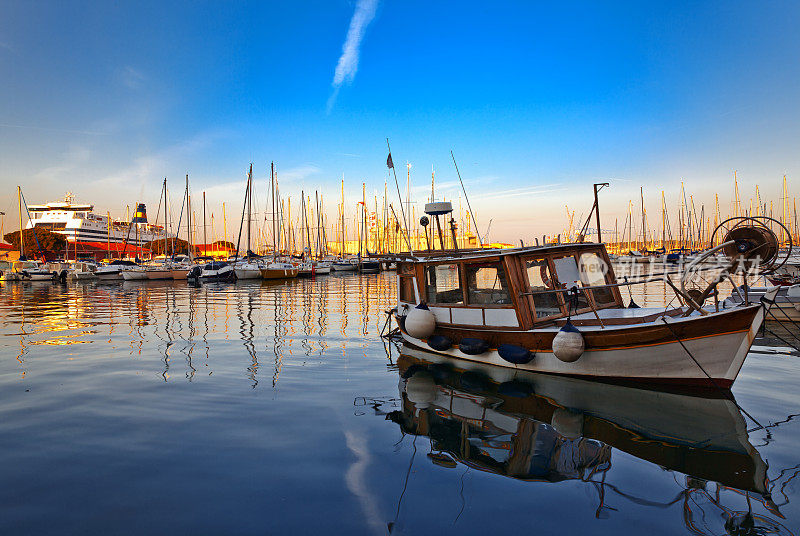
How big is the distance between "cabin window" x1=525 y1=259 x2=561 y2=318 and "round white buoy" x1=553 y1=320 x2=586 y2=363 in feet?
4.68

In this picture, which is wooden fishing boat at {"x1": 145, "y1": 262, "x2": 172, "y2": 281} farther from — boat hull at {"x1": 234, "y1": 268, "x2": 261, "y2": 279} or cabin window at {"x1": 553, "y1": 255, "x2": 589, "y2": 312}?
cabin window at {"x1": 553, "y1": 255, "x2": 589, "y2": 312}

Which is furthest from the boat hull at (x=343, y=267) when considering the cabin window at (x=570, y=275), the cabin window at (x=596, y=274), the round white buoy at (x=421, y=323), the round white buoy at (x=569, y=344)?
the round white buoy at (x=569, y=344)

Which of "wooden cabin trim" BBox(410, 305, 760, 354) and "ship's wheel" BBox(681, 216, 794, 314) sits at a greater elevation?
"ship's wheel" BBox(681, 216, 794, 314)

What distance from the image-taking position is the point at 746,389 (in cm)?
908

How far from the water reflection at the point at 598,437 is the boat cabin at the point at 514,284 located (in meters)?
1.48

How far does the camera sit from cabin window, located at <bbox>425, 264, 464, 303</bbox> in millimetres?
11484

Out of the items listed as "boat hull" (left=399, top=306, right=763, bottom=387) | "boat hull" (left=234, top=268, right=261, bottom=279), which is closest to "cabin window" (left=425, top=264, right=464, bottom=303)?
Result: "boat hull" (left=399, top=306, right=763, bottom=387)

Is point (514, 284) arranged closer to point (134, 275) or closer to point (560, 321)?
point (560, 321)

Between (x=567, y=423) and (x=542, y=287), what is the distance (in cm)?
390

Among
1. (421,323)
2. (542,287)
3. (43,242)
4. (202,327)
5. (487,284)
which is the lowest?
(202,327)

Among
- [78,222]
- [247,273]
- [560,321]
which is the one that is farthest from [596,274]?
[78,222]

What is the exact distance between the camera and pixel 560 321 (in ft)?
33.1

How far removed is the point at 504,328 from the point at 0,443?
8.84 meters

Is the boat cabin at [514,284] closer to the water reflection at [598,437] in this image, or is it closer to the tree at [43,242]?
the water reflection at [598,437]
